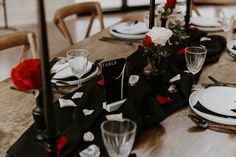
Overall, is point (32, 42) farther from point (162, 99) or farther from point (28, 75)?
point (28, 75)

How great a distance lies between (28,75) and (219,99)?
76cm

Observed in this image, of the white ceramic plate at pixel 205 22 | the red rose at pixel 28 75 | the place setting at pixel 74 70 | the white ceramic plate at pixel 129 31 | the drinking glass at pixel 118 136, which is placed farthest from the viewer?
the white ceramic plate at pixel 205 22

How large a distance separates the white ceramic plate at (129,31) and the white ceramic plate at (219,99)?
2.74 ft

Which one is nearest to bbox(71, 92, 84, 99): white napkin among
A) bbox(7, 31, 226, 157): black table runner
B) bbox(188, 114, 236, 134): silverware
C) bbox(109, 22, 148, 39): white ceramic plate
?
bbox(7, 31, 226, 157): black table runner

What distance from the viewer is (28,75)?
1.04m

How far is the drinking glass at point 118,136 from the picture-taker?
3.03 feet

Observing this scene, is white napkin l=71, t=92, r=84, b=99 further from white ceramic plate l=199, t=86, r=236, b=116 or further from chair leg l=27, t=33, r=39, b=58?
chair leg l=27, t=33, r=39, b=58

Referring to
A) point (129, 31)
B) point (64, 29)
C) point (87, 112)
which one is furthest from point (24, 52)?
point (87, 112)

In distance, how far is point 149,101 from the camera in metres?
1.35

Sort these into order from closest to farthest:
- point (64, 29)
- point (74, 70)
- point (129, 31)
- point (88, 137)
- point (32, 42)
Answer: point (88, 137), point (74, 70), point (32, 42), point (129, 31), point (64, 29)

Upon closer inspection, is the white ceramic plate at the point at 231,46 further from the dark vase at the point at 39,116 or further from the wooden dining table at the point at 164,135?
the dark vase at the point at 39,116

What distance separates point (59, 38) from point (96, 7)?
2290 millimetres

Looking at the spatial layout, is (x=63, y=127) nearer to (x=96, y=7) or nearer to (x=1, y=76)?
(x=96, y=7)

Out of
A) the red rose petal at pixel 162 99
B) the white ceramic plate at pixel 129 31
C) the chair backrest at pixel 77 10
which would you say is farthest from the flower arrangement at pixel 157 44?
the chair backrest at pixel 77 10
